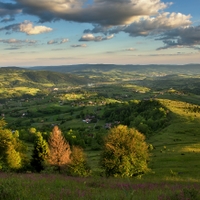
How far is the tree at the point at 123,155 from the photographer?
47.6 m

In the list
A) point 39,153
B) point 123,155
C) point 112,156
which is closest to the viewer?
point 123,155

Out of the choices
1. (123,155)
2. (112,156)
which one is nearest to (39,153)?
(112,156)

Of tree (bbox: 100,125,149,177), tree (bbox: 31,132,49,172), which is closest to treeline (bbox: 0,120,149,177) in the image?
tree (bbox: 100,125,149,177)

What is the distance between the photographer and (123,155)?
4797cm

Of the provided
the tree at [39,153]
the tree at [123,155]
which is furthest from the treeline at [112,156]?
the tree at [39,153]

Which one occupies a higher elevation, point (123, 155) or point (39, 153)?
point (123, 155)

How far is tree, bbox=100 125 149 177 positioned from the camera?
47.6 metres

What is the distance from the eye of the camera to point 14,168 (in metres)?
55.2

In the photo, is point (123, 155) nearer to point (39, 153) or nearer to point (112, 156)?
point (112, 156)

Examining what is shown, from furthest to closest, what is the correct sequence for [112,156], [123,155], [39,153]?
1. [39,153]
2. [112,156]
3. [123,155]

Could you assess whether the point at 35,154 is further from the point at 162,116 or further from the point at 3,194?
the point at 162,116

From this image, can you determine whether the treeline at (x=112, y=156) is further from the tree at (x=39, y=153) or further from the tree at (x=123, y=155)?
the tree at (x=39, y=153)

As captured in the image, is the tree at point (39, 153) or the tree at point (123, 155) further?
the tree at point (39, 153)

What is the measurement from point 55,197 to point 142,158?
4066 cm
